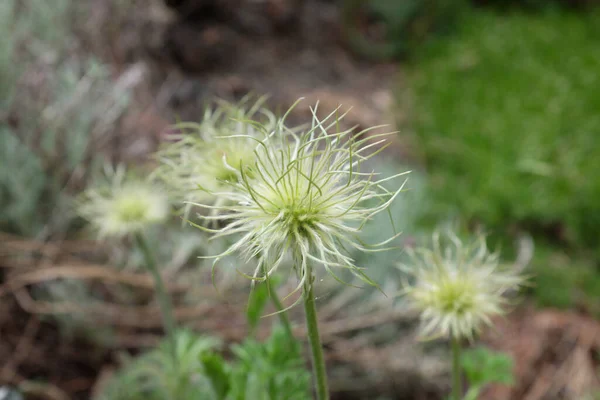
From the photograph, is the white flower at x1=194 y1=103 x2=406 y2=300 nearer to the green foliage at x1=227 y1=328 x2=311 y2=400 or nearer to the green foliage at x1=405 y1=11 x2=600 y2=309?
the green foliage at x1=227 y1=328 x2=311 y2=400

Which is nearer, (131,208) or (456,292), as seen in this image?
(456,292)

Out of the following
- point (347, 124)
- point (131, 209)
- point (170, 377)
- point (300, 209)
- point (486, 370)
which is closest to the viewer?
point (300, 209)

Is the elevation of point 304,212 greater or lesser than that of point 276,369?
greater

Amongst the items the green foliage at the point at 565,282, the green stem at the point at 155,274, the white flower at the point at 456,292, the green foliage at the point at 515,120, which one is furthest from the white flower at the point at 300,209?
the green foliage at the point at 515,120

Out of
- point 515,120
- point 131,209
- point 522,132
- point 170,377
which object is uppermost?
point 515,120

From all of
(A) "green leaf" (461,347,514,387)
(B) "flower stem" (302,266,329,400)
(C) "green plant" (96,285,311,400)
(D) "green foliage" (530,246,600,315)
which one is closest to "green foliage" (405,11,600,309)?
(D) "green foliage" (530,246,600,315)

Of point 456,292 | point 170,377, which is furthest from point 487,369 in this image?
point 170,377

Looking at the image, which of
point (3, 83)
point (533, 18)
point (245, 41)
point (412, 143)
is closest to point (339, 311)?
point (3, 83)

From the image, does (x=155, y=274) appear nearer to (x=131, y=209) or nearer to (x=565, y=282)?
(x=131, y=209)
